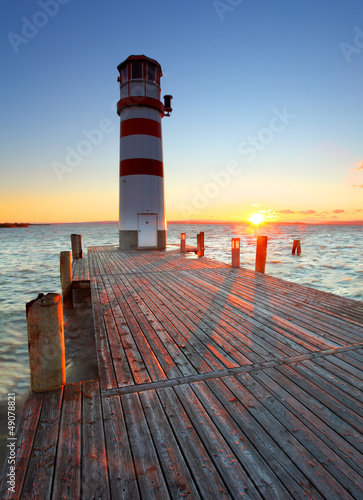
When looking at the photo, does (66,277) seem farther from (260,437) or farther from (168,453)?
(260,437)

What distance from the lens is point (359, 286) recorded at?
17.6m

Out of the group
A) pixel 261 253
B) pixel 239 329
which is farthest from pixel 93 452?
pixel 261 253

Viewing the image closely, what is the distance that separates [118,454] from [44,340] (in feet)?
4.38

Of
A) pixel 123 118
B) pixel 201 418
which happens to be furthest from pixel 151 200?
pixel 201 418

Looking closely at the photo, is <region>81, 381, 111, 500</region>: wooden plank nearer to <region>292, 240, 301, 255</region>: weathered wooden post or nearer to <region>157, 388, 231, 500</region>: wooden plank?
<region>157, 388, 231, 500</region>: wooden plank

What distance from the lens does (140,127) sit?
1641 centimetres

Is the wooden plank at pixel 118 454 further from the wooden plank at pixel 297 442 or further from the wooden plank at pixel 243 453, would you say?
the wooden plank at pixel 297 442

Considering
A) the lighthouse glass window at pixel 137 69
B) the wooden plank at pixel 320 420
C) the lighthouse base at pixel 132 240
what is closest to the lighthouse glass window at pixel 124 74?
the lighthouse glass window at pixel 137 69

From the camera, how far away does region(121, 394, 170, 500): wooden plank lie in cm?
189

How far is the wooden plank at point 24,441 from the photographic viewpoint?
1.92 meters

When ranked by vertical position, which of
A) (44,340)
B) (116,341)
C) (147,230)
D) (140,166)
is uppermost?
(140,166)

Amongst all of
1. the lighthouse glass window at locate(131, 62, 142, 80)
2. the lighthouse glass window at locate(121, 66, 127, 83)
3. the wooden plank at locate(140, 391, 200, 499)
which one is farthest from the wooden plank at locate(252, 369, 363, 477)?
the lighthouse glass window at locate(121, 66, 127, 83)

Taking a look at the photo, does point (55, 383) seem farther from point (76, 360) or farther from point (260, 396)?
point (76, 360)

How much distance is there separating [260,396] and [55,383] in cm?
215
